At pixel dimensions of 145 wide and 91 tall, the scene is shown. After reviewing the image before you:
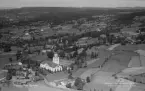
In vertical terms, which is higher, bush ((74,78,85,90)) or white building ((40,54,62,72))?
bush ((74,78,85,90))

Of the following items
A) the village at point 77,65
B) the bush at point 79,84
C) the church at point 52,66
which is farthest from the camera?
the church at point 52,66

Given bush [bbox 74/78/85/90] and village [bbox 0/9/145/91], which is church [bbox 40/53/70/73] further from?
bush [bbox 74/78/85/90]

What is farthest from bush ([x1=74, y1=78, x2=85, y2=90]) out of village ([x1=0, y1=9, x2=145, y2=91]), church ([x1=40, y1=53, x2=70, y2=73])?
church ([x1=40, y1=53, x2=70, y2=73])

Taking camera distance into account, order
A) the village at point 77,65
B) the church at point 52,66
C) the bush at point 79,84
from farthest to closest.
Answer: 1. the church at point 52,66
2. the village at point 77,65
3. the bush at point 79,84

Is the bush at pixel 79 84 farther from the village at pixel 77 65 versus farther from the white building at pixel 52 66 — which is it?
the white building at pixel 52 66

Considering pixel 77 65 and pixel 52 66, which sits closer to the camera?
pixel 52 66

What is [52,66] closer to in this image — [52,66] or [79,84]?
[52,66]

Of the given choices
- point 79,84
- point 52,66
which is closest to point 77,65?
point 52,66

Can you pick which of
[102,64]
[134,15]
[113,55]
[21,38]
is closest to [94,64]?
[102,64]

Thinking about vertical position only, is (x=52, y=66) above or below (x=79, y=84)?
below

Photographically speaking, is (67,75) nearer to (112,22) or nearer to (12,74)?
(12,74)

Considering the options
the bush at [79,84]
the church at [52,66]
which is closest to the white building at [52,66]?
the church at [52,66]
